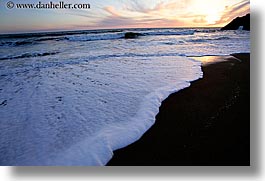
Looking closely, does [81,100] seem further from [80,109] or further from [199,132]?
[199,132]

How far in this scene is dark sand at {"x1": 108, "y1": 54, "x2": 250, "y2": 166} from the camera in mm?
1910

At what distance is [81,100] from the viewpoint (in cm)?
248

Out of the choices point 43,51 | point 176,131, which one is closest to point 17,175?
point 176,131

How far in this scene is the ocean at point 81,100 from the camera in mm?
1881

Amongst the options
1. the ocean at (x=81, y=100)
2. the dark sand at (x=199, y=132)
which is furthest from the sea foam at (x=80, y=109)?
the dark sand at (x=199, y=132)

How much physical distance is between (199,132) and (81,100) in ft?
3.82

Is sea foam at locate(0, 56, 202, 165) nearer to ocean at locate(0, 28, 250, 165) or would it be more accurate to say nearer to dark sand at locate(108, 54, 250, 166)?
ocean at locate(0, 28, 250, 165)

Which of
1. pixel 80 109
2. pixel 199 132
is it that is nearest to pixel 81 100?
pixel 80 109

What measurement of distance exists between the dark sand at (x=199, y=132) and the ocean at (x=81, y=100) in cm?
10

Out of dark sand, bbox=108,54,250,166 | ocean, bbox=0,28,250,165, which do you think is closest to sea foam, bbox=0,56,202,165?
ocean, bbox=0,28,250,165

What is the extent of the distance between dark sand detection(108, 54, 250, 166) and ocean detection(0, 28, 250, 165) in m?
0.10

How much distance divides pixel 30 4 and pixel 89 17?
0.61 metres

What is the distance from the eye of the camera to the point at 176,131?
2.06m

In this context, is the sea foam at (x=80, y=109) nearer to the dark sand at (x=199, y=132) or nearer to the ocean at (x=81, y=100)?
the ocean at (x=81, y=100)
